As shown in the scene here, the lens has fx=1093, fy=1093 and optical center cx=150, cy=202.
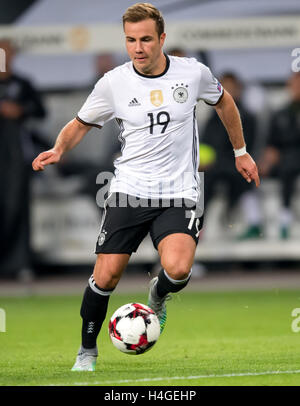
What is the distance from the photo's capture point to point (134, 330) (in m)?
7.58

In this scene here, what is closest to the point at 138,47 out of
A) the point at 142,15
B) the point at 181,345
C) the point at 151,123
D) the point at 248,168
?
the point at 142,15

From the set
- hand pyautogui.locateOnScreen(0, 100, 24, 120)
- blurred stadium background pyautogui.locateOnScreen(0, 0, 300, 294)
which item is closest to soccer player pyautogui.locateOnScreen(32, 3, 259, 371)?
hand pyautogui.locateOnScreen(0, 100, 24, 120)

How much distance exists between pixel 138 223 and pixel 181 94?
991 millimetres

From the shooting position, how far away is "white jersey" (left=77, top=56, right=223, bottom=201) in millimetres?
7883

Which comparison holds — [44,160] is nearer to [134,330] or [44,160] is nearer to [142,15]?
[142,15]

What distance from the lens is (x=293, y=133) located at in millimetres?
16344

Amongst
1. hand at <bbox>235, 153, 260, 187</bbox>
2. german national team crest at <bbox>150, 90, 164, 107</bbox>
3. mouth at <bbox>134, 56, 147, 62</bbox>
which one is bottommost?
hand at <bbox>235, 153, 260, 187</bbox>

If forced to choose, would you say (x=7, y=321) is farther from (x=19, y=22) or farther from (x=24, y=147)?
(x=19, y=22)

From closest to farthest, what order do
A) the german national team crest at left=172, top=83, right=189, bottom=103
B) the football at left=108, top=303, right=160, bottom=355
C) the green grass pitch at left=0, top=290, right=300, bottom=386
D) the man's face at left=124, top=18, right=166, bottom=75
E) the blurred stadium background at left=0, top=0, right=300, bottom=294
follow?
1. the green grass pitch at left=0, top=290, right=300, bottom=386
2. the football at left=108, top=303, right=160, bottom=355
3. the man's face at left=124, top=18, right=166, bottom=75
4. the german national team crest at left=172, top=83, right=189, bottom=103
5. the blurred stadium background at left=0, top=0, right=300, bottom=294

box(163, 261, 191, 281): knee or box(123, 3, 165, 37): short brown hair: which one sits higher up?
box(123, 3, 165, 37): short brown hair

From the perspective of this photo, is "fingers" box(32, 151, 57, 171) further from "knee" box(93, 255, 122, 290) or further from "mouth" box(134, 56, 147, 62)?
"mouth" box(134, 56, 147, 62)

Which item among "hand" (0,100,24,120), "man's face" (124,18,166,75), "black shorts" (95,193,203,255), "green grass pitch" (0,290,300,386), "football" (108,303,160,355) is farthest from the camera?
"hand" (0,100,24,120)

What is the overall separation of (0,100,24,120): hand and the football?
25.4 feet
